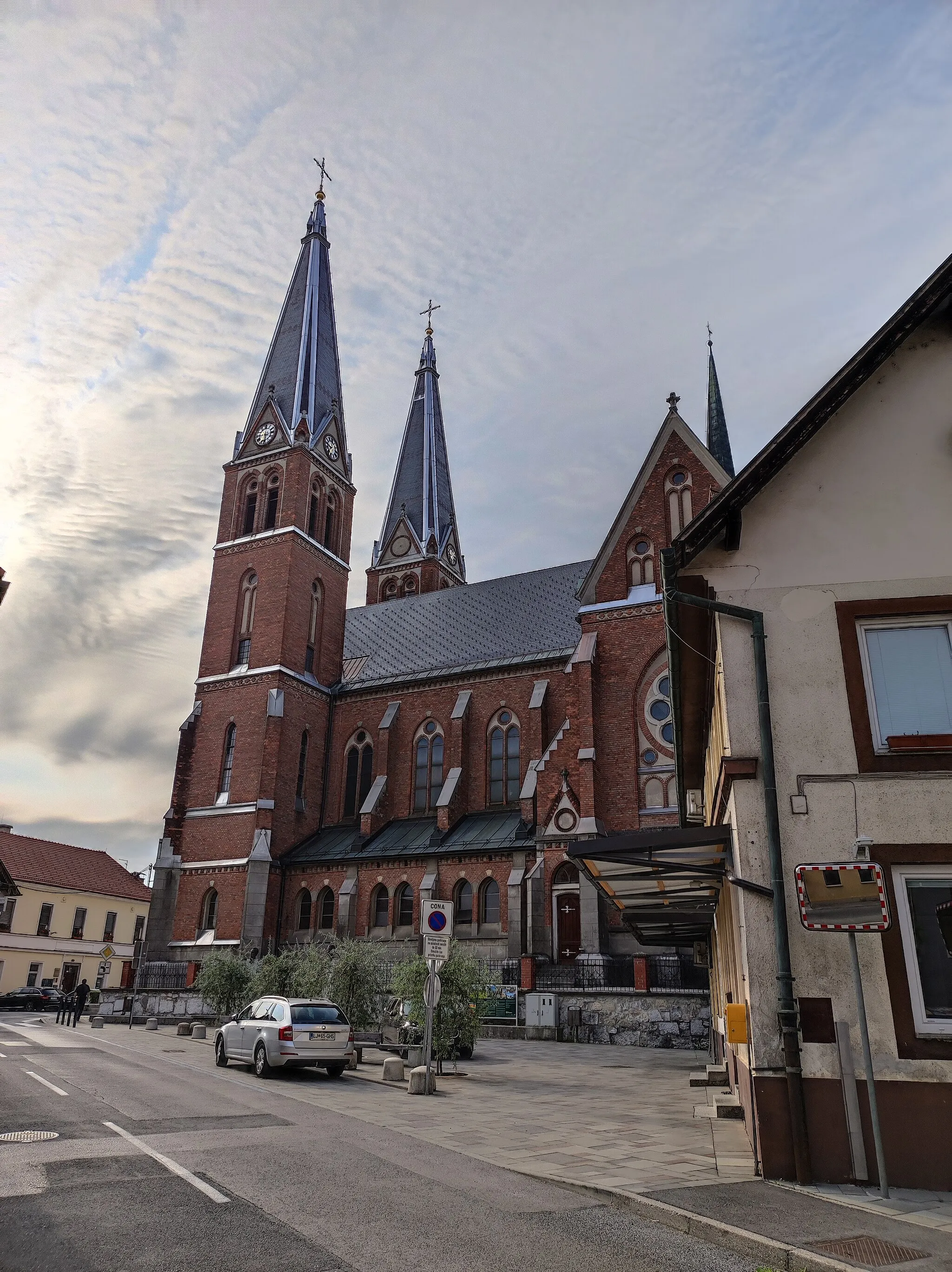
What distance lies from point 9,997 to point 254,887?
18.4 metres

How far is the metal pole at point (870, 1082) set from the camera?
7363 millimetres

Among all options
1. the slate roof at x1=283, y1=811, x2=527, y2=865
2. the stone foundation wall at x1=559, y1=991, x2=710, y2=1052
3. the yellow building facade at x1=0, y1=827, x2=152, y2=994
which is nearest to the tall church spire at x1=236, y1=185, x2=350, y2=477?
the slate roof at x1=283, y1=811, x2=527, y2=865

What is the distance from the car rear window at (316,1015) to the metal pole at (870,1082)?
10.6 m

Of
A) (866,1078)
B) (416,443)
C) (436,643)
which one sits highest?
(416,443)

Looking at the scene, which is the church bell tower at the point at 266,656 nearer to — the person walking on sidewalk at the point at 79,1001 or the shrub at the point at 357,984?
the person walking on sidewalk at the point at 79,1001

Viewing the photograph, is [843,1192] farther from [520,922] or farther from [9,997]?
[9,997]

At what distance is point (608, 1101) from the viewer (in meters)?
13.7

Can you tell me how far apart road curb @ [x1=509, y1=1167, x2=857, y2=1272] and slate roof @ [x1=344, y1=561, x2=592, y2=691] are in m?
32.1

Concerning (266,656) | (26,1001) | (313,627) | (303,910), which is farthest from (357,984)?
(26,1001)

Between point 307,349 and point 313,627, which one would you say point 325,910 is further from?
point 307,349

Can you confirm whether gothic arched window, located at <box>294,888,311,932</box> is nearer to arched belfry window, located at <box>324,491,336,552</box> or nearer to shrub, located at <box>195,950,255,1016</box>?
shrub, located at <box>195,950,255,1016</box>

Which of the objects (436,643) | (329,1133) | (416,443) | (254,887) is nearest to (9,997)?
(254,887)

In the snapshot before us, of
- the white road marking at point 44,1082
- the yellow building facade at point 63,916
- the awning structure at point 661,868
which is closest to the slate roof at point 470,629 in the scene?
the yellow building facade at point 63,916

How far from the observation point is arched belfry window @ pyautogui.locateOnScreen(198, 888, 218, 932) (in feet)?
128
